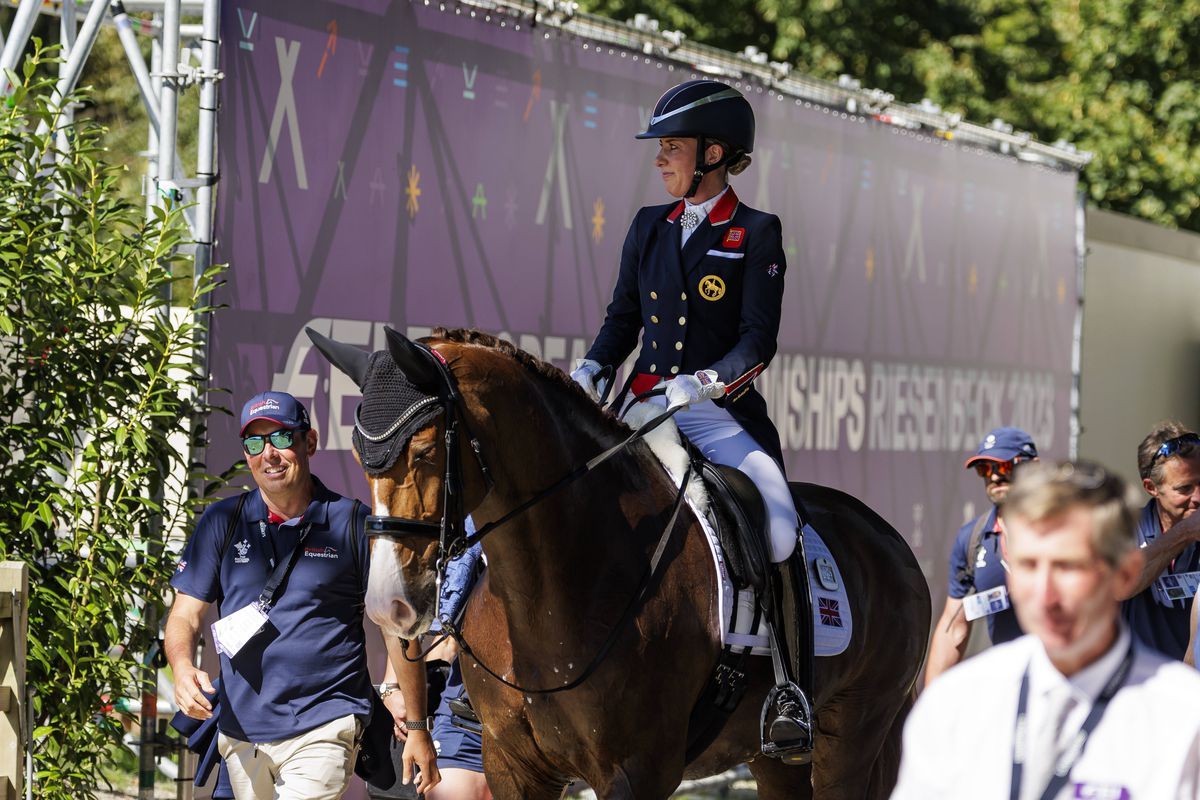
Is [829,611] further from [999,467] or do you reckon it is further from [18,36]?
[18,36]

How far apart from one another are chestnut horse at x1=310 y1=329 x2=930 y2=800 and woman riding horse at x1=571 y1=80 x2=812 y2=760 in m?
0.28

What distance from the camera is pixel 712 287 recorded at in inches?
190

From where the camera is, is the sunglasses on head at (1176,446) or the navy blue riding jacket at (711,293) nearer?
the navy blue riding jacket at (711,293)

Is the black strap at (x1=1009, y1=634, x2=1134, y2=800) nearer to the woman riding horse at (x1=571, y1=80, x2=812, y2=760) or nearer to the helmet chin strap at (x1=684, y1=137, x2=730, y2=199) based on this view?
the woman riding horse at (x1=571, y1=80, x2=812, y2=760)

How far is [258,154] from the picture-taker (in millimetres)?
6137

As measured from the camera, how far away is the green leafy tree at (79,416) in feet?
17.0

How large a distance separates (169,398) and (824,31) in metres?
14.8

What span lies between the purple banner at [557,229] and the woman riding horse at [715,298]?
1852mm

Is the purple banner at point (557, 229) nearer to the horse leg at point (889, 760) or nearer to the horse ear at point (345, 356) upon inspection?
the horse ear at point (345, 356)

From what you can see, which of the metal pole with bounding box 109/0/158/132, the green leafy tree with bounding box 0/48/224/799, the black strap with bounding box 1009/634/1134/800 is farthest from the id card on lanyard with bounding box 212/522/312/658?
the black strap with bounding box 1009/634/1134/800

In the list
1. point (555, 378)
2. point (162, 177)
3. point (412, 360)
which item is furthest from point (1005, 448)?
point (412, 360)

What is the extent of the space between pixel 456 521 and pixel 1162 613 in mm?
3054

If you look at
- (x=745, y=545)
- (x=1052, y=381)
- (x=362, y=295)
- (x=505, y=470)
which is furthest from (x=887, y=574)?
(x=1052, y=381)

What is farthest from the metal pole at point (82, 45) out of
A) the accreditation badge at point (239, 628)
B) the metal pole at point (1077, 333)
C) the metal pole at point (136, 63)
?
the metal pole at point (1077, 333)
